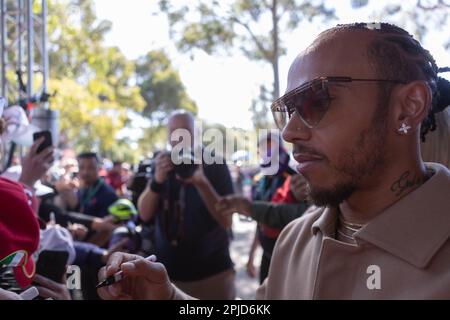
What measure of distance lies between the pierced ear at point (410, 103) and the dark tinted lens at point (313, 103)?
184 millimetres

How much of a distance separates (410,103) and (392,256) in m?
0.39

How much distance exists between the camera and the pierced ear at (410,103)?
4.14 ft

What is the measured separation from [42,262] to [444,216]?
1.60 metres

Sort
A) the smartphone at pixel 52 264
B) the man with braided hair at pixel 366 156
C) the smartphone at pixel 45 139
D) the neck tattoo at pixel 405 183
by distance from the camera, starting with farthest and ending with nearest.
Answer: the smartphone at pixel 45 139 < the smartphone at pixel 52 264 < the neck tattoo at pixel 405 183 < the man with braided hair at pixel 366 156

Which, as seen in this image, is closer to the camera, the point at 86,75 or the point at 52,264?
the point at 52,264

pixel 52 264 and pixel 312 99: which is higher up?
pixel 312 99

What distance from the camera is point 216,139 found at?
209cm

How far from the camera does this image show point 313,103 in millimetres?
1280

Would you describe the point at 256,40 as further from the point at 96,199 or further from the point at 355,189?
the point at 355,189

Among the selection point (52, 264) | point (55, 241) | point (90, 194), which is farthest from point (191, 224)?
point (90, 194)

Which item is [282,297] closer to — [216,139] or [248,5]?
[216,139]

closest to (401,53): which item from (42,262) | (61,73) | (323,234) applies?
(323,234)

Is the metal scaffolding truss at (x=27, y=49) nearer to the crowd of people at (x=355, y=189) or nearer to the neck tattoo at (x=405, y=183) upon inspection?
the crowd of people at (x=355, y=189)

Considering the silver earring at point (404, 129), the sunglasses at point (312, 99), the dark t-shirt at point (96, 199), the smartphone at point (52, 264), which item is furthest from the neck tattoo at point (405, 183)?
the dark t-shirt at point (96, 199)
